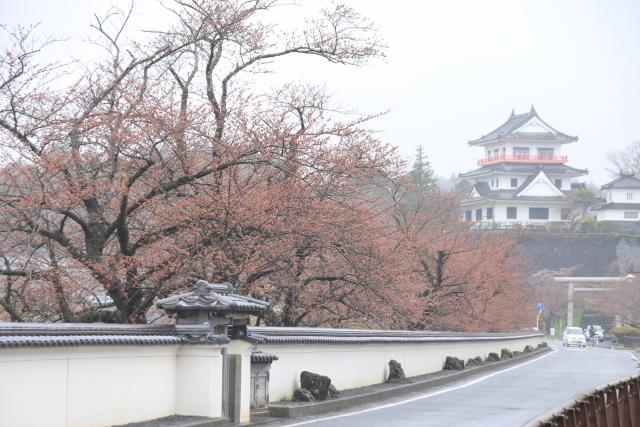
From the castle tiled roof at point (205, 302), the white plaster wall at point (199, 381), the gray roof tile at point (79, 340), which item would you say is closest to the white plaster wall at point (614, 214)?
the castle tiled roof at point (205, 302)

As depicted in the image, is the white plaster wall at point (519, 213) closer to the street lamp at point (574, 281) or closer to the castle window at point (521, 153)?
the castle window at point (521, 153)

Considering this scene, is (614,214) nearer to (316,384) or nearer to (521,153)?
(521,153)

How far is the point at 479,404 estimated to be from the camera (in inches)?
766

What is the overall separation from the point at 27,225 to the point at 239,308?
20.6ft

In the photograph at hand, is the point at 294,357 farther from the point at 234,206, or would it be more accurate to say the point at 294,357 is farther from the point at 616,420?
the point at 616,420

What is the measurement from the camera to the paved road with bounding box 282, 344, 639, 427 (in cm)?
1577

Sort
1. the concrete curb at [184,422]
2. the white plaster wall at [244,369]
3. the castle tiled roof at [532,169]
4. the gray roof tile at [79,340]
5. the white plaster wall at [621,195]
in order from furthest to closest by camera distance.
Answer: the castle tiled roof at [532,169]
the white plaster wall at [621,195]
the white plaster wall at [244,369]
the concrete curb at [184,422]
the gray roof tile at [79,340]

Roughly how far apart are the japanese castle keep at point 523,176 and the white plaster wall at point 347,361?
88.4 metres

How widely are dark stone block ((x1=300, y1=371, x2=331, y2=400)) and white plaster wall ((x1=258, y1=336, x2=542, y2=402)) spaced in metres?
0.13

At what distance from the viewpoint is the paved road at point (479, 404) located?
15766mm

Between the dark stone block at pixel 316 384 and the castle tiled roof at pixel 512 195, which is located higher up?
the castle tiled roof at pixel 512 195

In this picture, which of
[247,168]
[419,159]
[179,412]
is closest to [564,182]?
[419,159]

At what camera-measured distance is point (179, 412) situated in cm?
1370

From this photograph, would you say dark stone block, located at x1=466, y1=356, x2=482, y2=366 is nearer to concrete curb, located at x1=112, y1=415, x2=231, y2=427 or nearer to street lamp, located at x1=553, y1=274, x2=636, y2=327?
concrete curb, located at x1=112, y1=415, x2=231, y2=427
